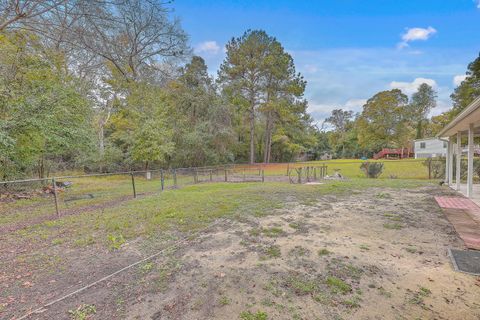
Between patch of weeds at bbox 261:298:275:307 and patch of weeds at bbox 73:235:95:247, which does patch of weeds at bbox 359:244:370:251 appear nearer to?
patch of weeds at bbox 261:298:275:307

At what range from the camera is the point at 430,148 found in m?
29.3

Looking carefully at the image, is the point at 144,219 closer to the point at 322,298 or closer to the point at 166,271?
the point at 166,271

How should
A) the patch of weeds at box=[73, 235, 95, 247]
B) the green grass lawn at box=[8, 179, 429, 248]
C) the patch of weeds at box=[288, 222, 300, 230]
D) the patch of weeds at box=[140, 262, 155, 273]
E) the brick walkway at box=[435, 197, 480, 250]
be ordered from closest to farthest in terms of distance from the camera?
the patch of weeds at box=[140, 262, 155, 273] < the brick walkway at box=[435, 197, 480, 250] < the patch of weeds at box=[73, 235, 95, 247] < the green grass lawn at box=[8, 179, 429, 248] < the patch of weeds at box=[288, 222, 300, 230]

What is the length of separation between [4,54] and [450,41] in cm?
1760

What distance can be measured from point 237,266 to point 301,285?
0.83 meters

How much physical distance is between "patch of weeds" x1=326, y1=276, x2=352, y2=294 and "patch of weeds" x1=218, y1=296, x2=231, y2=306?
1.07 m

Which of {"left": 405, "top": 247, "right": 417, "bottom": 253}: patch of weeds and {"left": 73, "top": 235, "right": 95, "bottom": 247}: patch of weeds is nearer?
{"left": 405, "top": 247, "right": 417, "bottom": 253}: patch of weeds

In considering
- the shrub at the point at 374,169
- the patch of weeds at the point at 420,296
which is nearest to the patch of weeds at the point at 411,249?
the patch of weeds at the point at 420,296

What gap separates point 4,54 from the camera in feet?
21.6

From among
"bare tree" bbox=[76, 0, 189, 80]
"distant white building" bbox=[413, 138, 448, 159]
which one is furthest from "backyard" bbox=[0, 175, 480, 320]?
"distant white building" bbox=[413, 138, 448, 159]

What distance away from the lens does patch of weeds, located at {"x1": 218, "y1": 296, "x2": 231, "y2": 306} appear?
2.13m

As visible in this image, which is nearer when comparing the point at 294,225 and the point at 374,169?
the point at 294,225

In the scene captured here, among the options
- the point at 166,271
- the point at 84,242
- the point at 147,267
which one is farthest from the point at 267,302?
the point at 84,242

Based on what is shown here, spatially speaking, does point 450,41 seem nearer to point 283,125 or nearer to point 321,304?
point 321,304
